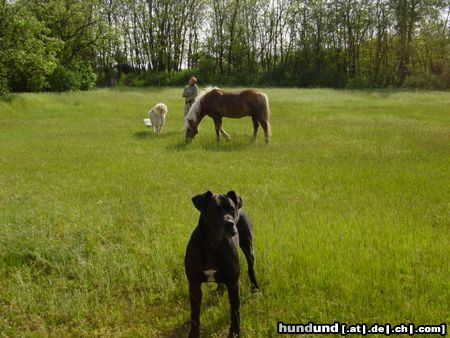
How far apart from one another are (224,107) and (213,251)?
10999 mm

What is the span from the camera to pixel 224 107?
45.1 ft

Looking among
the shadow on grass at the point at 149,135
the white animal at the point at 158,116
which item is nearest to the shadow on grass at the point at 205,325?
the shadow on grass at the point at 149,135

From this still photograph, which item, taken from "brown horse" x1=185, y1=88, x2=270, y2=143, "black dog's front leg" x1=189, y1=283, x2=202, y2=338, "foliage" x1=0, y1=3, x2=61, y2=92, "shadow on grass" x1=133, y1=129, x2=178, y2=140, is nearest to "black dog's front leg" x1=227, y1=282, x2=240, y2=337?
"black dog's front leg" x1=189, y1=283, x2=202, y2=338

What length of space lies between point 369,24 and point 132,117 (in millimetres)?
45518

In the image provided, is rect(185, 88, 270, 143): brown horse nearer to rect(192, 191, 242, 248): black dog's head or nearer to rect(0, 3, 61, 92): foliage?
rect(192, 191, 242, 248): black dog's head

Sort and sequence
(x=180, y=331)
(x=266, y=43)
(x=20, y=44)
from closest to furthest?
1. (x=180, y=331)
2. (x=20, y=44)
3. (x=266, y=43)

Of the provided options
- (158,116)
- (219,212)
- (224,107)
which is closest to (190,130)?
(224,107)

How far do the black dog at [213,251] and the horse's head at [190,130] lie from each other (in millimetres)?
10364

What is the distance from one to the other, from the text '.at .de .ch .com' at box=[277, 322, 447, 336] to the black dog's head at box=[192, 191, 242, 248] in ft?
3.93

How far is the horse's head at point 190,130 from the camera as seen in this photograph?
13.5 metres

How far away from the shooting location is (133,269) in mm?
4543

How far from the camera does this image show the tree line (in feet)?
163

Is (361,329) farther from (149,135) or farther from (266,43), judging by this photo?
(266,43)

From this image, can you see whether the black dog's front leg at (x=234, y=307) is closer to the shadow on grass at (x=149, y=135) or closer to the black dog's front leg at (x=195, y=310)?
the black dog's front leg at (x=195, y=310)
